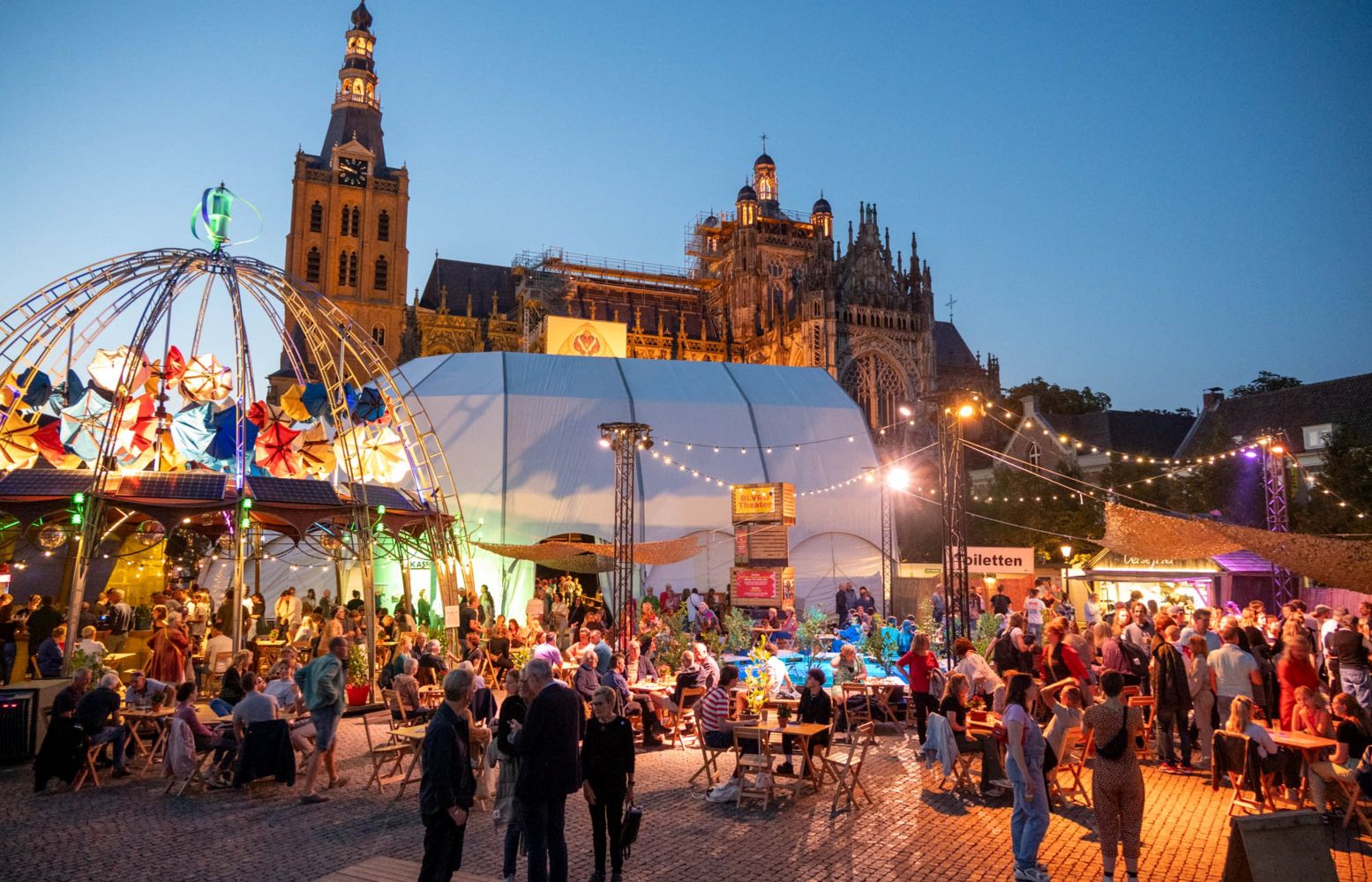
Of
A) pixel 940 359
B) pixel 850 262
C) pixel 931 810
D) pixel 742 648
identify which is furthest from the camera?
pixel 940 359

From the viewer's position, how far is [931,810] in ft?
24.2

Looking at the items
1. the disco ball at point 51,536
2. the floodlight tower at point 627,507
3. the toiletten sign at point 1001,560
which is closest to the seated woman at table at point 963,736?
the floodlight tower at point 627,507

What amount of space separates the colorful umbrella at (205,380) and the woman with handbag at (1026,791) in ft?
42.9

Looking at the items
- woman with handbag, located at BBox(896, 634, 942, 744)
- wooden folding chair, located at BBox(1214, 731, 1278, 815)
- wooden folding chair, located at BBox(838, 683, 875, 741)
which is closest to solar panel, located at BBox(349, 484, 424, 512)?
wooden folding chair, located at BBox(838, 683, 875, 741)

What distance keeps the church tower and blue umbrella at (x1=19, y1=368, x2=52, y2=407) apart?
47043 mm

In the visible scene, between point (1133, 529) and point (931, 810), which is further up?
point (1133, 529)

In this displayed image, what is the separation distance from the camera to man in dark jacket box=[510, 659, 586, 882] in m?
4.84

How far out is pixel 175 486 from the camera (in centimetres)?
1175

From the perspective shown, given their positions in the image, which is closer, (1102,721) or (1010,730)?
(1102,721)

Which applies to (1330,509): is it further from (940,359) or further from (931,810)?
(940,359)

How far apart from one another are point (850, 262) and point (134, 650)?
42.7 metres

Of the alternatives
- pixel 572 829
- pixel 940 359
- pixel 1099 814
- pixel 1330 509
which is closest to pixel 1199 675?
pixel 1099 814

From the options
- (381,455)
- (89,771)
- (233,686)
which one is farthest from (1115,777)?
(381,455)

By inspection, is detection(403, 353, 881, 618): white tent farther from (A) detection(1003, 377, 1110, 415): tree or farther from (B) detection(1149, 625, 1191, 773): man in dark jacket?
(A) detection(1003, 377, 1110, 415): tree
